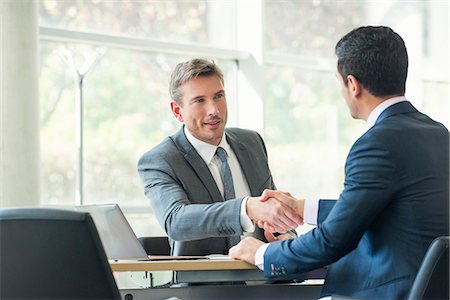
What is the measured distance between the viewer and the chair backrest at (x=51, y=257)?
2.28 meters

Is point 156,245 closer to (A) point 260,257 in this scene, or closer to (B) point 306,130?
(A) point 260,257

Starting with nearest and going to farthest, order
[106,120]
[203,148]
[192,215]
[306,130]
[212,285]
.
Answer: [212,285] < [192,215] < [203,148] < [106,120] < [306,130]

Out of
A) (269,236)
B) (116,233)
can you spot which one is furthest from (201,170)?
(116,233)

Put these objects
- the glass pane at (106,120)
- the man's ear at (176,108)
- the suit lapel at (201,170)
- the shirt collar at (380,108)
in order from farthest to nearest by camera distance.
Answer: the glass pane at (106,120), the man's ear at (176,108), the suit lapel at (201,170), the shirt collar at (380,108)

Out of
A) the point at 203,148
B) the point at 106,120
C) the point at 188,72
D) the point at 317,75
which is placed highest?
the point at 317,75

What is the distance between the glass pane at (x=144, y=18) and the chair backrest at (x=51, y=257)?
4.63 metres

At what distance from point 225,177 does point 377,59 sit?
1.42m

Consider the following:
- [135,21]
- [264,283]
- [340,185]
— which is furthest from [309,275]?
[340,185]

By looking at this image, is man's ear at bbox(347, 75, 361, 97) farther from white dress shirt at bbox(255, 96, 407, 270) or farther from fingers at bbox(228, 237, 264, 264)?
fingers at bbox(228, 237, 264, 264)

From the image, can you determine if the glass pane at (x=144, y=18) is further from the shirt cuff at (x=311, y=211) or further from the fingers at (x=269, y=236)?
the shirt cuff at (x=311, y=211)

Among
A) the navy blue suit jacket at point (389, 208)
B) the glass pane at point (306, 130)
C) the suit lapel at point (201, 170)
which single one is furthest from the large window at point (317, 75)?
the navy blue suit jacket at point (389, 208)

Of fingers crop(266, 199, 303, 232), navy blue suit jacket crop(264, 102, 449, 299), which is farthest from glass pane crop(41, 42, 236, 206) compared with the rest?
navy blue suit jacket crop(264, 102, 449, 299)

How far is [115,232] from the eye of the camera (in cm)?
323

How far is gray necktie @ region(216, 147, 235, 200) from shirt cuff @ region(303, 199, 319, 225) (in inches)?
32.6
